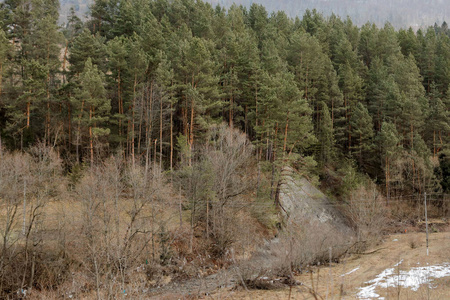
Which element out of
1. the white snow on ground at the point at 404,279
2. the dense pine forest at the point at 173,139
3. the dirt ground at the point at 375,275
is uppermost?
the dense pine forest at the point at 173,139

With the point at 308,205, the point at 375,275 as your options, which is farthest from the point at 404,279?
the point at 308,205

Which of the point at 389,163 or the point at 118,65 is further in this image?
the point at 389,163

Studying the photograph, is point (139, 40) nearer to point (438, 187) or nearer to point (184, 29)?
point (184, 29)

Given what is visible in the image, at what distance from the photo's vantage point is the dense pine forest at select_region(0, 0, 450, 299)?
71.0 feet

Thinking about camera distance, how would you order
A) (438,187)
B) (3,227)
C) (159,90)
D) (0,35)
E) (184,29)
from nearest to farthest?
(3,227)
(159,90)
(0,35)
(438,187)
(184,29)

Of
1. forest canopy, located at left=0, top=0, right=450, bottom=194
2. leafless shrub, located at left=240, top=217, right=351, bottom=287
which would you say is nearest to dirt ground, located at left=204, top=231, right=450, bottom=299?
leafless shrub, located at left=240, top=217, right=351, bottom=287

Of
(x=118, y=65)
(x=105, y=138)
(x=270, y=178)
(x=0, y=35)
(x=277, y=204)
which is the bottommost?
(x=277, y=204)

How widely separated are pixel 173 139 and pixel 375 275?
24043 millimetres

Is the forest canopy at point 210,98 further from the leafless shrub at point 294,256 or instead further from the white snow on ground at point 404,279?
the white snow on ground at point 404,279

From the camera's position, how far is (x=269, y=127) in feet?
107

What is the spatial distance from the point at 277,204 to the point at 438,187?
20.9m

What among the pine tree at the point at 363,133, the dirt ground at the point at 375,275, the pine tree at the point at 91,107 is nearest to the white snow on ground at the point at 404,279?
the dirt ground at the point at 375,275

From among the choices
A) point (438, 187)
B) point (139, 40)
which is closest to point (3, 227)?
point (139, 40)

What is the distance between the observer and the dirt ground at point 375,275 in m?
13.7
